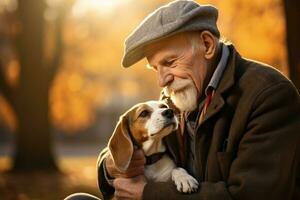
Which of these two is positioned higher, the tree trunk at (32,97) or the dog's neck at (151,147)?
the dog's neck at (151,147)

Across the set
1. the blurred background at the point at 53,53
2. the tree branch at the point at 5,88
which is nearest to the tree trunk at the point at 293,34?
the blurred background at the point at 53,53

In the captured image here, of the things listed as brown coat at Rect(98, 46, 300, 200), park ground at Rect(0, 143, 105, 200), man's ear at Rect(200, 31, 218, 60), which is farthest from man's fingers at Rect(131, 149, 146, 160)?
park ground at Rect(0, 143, 105, 200)

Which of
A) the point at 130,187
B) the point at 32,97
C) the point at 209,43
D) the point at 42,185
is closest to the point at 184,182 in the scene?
the point at 130,187

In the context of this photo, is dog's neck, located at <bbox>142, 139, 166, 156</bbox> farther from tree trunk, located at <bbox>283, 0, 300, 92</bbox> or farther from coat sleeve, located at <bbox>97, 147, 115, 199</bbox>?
tree trunk, located at <bbox>283, 0, 300, 92</bbox>

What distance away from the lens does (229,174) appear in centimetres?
399

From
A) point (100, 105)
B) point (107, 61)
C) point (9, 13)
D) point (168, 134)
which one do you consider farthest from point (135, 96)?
point (168, 134)

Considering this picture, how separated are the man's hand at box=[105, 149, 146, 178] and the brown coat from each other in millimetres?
278

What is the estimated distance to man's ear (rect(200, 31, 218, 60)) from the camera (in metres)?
4.32

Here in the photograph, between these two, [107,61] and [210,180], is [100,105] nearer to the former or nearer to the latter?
[107,61]

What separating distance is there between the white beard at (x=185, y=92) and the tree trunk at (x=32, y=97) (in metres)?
12.1

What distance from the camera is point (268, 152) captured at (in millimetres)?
3855

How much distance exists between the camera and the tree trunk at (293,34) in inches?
253

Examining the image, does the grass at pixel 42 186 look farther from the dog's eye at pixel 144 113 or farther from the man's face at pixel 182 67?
the man's face at pixel 182 67

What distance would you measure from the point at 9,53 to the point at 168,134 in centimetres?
2540
